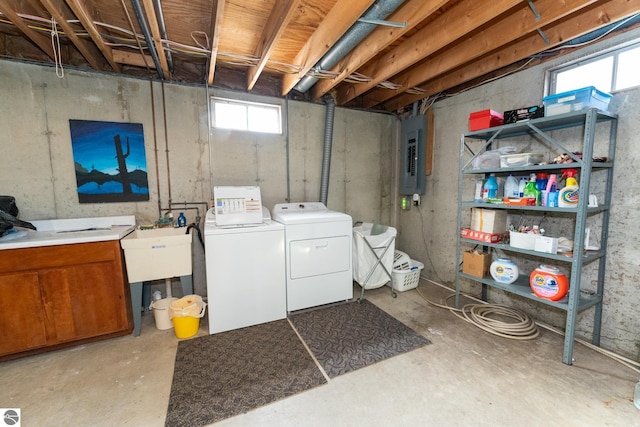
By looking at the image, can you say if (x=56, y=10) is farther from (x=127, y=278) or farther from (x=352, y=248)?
(x=352, y=248)

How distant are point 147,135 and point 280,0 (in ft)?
6.30

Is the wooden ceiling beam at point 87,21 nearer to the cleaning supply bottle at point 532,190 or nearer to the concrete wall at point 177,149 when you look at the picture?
the concrete wall at point 177,149

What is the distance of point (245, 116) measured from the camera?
10.3 feet

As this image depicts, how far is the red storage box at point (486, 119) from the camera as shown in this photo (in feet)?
7.82

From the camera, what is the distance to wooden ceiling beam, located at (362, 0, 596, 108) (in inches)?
67.6

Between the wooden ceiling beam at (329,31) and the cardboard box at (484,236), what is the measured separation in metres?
2.12

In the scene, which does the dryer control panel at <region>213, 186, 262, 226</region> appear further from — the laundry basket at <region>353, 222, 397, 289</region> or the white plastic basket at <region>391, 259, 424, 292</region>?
the white plastic basket at <region>391, 259, 424, 292</region>

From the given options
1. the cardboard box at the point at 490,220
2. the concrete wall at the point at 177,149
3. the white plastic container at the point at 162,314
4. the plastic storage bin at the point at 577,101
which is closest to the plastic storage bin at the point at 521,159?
the plastic storage bin at the point at 577,101

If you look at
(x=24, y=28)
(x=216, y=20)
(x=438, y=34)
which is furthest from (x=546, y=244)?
(x=24, y=28)

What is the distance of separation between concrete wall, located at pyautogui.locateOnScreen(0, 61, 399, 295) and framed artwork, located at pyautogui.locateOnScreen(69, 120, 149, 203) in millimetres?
62

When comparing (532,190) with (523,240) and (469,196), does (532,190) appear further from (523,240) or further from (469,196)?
(469,196)

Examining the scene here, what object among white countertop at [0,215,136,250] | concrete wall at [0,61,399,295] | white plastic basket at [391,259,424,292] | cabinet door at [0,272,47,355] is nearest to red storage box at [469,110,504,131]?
concrete wall at [0,61,399,295]

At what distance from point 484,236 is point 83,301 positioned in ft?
11.5

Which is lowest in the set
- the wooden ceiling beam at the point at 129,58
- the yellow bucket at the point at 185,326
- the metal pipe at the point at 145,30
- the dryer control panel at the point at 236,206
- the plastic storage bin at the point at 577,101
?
the yellow bucket at the point at 185,326
